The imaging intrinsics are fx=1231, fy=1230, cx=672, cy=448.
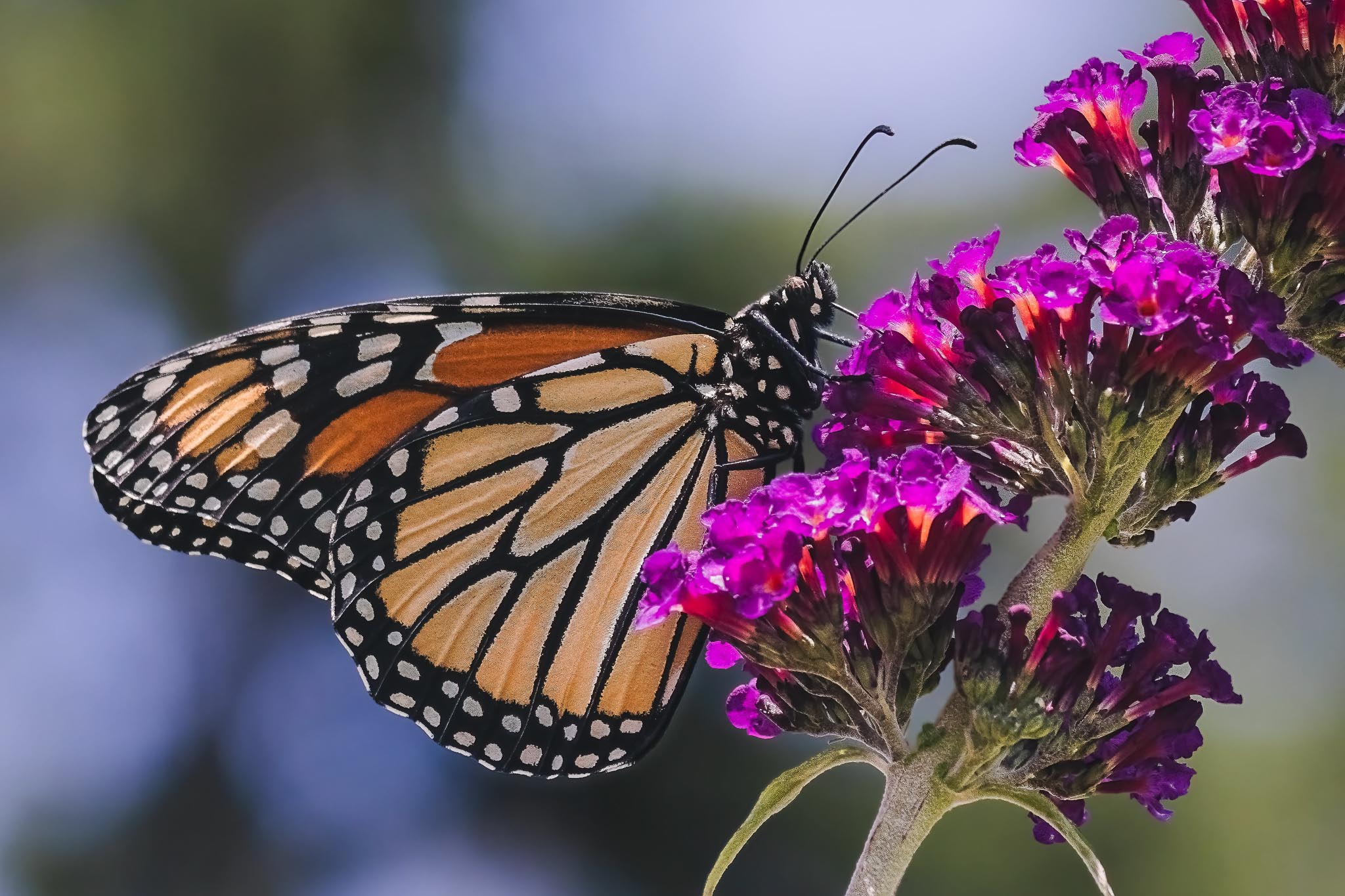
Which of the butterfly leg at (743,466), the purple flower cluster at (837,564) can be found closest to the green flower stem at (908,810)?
the purple flower cluster at (837,564)

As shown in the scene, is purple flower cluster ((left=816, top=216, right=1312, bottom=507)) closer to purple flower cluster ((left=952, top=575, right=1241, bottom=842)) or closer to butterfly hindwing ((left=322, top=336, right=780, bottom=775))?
purple flower cluster ((left=952, top=575, right=1241, bottom=842))

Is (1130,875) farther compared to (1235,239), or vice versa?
(1130,875)

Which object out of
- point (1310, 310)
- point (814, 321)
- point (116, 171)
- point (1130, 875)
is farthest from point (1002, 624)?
point (116, 171)

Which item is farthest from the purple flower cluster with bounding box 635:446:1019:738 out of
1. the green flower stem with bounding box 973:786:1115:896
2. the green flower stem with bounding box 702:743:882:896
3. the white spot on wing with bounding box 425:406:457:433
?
the white spot on wing with bounding box 425:406:457:433

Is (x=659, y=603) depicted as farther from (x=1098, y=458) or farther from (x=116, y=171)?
(x=116, y=171)

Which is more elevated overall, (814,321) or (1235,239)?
(1235,239)

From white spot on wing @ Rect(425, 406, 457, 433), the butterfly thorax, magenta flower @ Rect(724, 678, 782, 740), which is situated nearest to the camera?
magenta flower @ Rect(724, 678, 782, 740)

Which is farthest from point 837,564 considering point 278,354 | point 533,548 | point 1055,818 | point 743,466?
point 278,354
